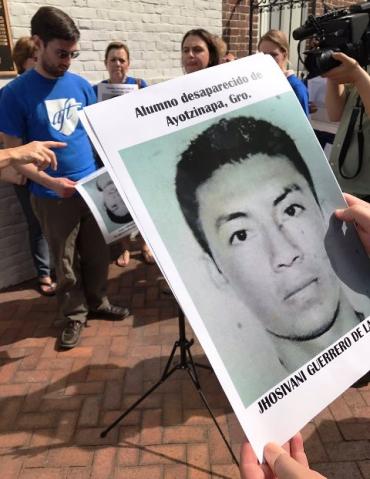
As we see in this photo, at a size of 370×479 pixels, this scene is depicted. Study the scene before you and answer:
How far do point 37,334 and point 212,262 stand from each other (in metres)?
2.69

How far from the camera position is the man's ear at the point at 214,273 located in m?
0.96

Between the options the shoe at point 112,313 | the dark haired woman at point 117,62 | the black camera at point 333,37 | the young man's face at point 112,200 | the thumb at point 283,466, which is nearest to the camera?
the thumb at point 283,466

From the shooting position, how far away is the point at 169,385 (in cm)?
267

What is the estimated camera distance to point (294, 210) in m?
1.12

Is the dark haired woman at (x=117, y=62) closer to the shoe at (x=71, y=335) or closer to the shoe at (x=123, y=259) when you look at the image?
the shoe at (x=123, y=259)

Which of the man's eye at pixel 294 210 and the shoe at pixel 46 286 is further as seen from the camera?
the shoe at pixel 46 286

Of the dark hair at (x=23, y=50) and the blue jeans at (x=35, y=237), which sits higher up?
the dark hair at (x=23, y=50)

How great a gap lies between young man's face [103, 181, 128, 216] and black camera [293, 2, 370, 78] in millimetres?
1408

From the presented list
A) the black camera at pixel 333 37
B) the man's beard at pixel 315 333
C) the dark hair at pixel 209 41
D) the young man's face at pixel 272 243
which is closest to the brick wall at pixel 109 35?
the dark hair at pixel 209 41

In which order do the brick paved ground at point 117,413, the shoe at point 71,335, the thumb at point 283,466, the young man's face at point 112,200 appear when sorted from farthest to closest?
the shoe at point 71,335 → the young man's face at point 112,200 → the brick paved ground at point 117,413 → the thumb at point 283,466

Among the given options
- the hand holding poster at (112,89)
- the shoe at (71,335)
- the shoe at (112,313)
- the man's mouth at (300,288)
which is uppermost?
the man's mouth at (300,288)

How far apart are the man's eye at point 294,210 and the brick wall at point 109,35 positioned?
3.16 meters

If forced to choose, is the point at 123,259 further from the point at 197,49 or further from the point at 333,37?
the point at 333,37

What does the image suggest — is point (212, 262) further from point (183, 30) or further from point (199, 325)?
point (183, 30)
